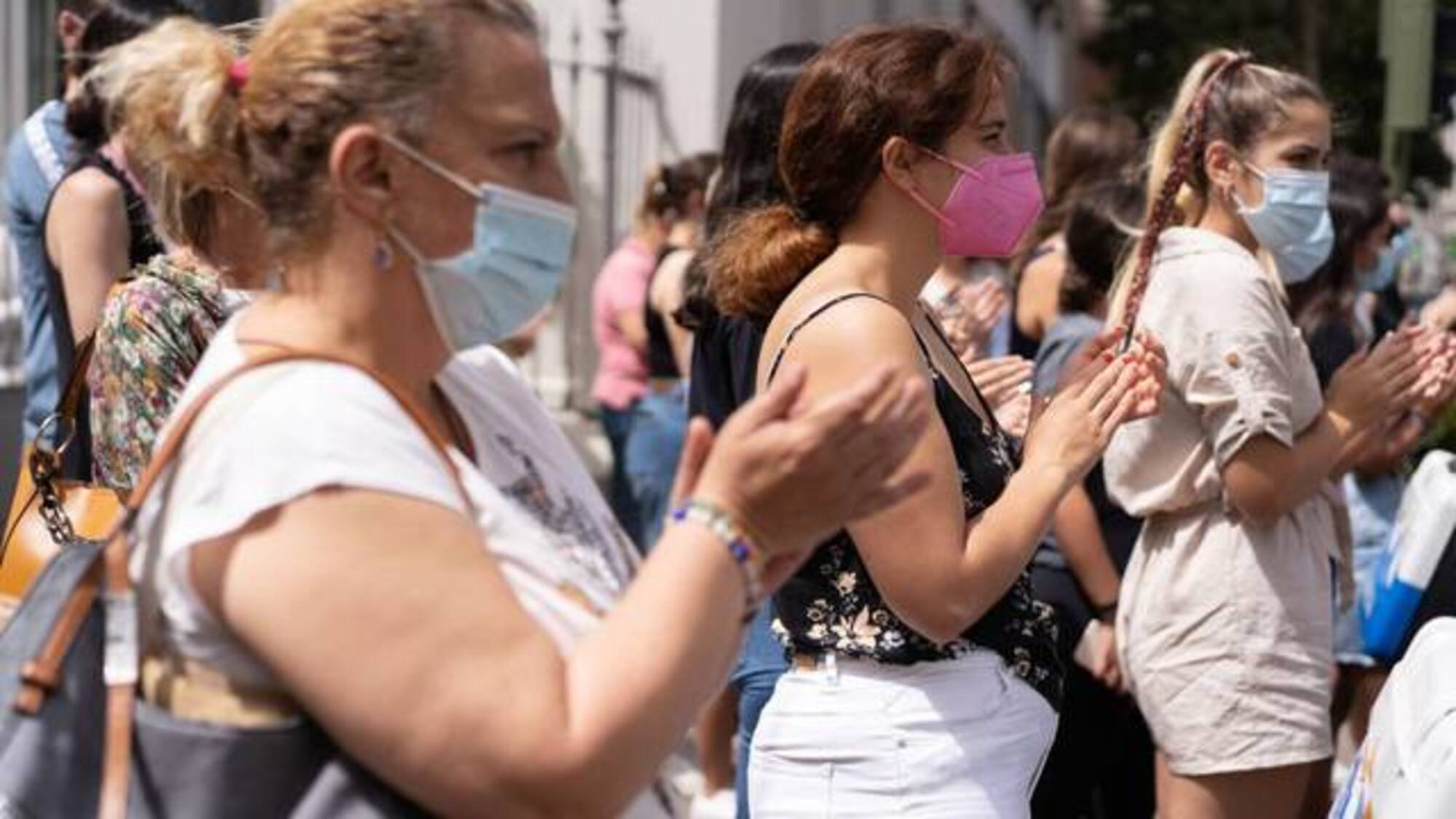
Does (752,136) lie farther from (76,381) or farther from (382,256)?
(382,256)

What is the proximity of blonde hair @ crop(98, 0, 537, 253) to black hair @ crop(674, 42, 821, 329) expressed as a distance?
5.86ft

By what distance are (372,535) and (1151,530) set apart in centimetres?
261

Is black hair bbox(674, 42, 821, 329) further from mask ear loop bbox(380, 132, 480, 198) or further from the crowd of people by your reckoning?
mask ear loop bbox(380, 132, 480, 198)

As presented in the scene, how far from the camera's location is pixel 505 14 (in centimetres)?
220

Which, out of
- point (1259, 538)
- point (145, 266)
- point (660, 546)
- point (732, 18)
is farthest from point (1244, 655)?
point (732, 18)

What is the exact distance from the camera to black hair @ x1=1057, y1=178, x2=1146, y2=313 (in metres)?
5.17

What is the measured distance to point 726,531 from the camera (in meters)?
2.03

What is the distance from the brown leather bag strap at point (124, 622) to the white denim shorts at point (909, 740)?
4.20 feet

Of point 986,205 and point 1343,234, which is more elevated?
point 986,205

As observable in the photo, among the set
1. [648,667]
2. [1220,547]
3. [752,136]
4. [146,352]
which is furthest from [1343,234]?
[648,667]

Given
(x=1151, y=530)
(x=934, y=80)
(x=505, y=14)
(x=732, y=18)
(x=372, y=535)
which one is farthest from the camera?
(x=732, y=18)

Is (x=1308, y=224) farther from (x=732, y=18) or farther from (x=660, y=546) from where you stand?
(x=732, y=18)

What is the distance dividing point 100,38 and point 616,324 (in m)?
4.34

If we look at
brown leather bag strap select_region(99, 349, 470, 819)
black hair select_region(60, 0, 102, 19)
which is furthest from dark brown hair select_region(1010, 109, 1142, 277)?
brown leather bag strap select_region(99, 349, 470, 819)
